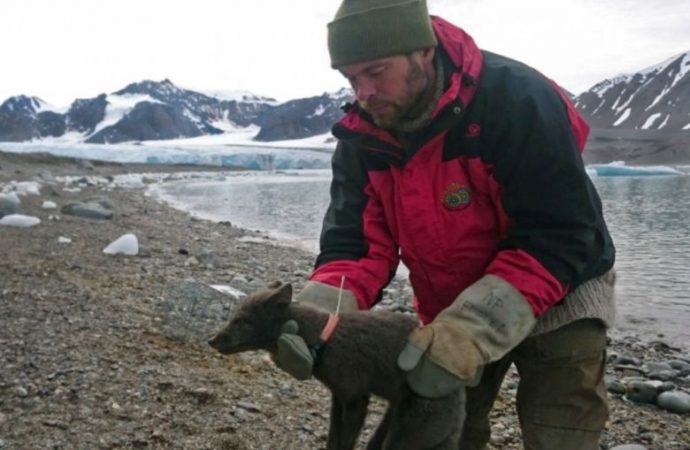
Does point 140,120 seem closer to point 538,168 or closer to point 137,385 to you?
point 137,385

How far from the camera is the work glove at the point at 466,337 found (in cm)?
233

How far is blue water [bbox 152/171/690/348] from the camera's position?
8.32m

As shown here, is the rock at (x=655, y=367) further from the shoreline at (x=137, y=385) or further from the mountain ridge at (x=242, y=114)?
the mountain ridge at (x=242, y=114)

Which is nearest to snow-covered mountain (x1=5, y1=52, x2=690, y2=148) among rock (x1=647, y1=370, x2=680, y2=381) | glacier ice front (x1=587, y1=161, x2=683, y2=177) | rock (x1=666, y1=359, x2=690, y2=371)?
glacier ice front (x1=587, y1=161, x2=683, y2=177)

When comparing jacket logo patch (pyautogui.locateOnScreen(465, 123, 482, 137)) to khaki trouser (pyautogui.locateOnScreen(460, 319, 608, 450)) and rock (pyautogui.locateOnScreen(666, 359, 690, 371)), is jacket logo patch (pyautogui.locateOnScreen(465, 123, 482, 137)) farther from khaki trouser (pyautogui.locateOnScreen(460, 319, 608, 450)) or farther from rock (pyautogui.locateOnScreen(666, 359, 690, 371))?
rock (pyautogui.locateOnScreen(666, 359, 690, 371))

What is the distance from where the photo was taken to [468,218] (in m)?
2.64

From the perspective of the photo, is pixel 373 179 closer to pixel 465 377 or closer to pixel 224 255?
pixel 465 377

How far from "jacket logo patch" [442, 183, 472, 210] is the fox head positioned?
0.68 meters

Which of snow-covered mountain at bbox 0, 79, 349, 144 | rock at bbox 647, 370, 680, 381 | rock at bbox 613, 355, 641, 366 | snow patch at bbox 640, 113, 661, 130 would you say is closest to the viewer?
rock at bbox 647, 370, 680, 381

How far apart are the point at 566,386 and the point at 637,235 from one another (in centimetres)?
1412

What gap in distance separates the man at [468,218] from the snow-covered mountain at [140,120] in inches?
5606

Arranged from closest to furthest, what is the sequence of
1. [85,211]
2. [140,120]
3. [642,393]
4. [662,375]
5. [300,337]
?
[300,337], [642,393], [662,375], [85,211], [140,120]

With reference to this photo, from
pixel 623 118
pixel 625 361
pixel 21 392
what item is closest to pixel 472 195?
pixel 21 392

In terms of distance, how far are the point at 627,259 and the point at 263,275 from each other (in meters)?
6.77
